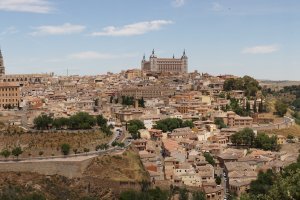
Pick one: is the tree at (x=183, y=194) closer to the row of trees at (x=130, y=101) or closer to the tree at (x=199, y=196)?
the tree at (x=199, y=196)

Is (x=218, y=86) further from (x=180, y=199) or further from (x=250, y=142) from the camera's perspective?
(x=180, y=199)

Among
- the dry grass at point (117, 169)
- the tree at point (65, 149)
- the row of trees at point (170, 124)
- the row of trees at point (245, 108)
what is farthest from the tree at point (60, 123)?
the row of trees at point (245, 108)

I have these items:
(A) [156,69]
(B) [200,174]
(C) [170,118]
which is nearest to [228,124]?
(C) [170,118]

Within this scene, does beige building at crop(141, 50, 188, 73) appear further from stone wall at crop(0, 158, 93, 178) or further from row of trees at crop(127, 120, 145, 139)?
stone wall at crop(0, 158, 93, 178)

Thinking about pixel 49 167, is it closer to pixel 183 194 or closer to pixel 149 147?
pixel 183 194

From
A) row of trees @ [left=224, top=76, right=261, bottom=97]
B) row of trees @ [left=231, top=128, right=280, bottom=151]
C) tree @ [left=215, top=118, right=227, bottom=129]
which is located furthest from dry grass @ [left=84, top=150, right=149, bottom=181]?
row of trees @ [left=224, top=76, right=261, bottom=97]

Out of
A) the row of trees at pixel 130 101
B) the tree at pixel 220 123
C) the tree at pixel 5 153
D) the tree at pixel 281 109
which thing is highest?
the row of trees at pixel 130 101
